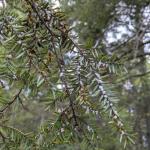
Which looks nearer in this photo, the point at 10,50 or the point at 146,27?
the point at 10,50

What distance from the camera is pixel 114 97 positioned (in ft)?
3.54

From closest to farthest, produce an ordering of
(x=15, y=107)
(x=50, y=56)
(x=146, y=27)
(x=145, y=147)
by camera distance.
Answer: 1. (x=50, y=56)
2. (x=15, y=107)
3. (x=146, y=27)
4. (x=145, y=147)

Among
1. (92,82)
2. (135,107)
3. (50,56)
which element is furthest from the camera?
(135,107)

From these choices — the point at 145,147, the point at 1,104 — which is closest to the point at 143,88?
the point at 145,147

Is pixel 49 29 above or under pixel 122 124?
above

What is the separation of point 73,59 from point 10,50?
0.18m

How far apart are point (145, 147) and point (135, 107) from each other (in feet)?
5.81

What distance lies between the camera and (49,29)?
1193mm

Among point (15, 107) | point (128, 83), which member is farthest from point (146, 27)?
point (15, 107)

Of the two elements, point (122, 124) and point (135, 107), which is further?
point (135, 107)

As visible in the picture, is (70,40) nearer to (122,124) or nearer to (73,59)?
(73,59)

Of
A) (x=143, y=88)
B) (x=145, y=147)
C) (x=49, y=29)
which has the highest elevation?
(x=143, y=88)

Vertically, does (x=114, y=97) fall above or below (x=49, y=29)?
below

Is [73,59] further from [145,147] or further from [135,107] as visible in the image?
[145,147]
